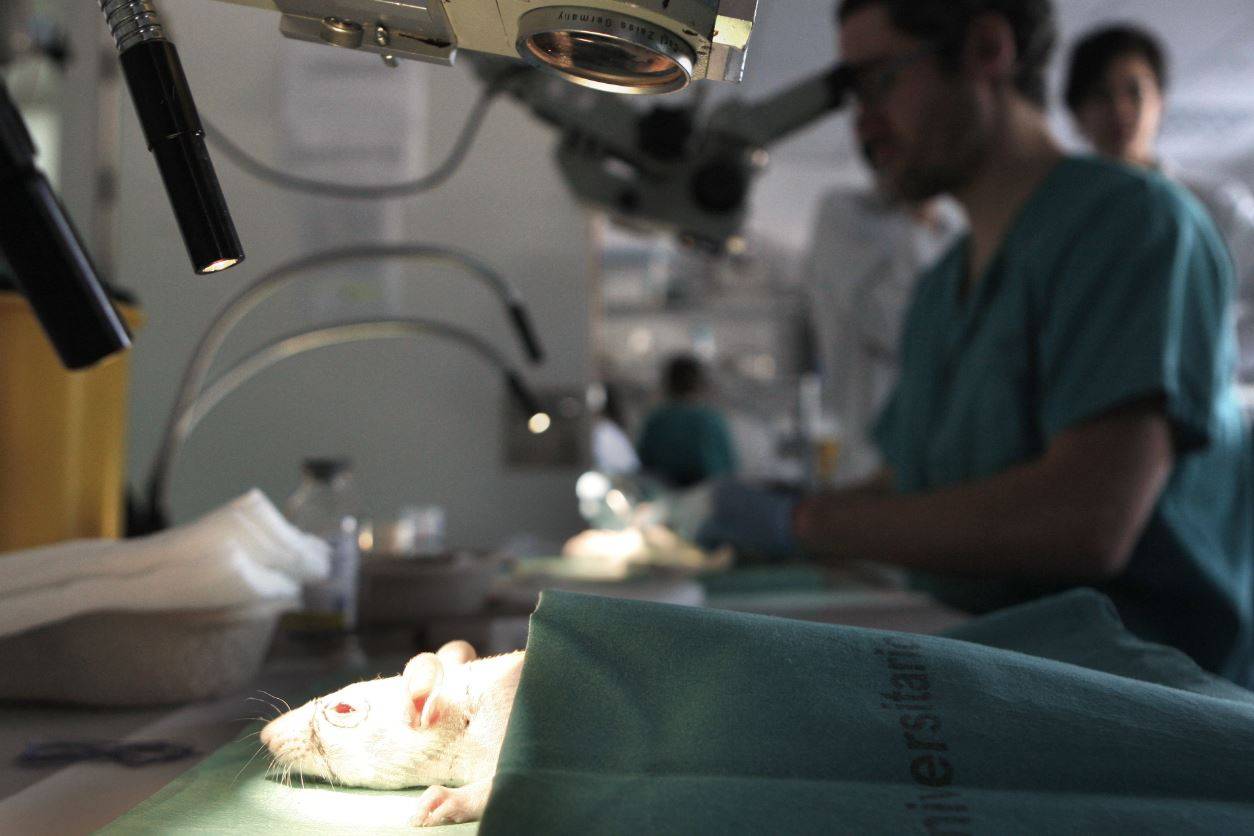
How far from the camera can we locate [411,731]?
319 millimetres

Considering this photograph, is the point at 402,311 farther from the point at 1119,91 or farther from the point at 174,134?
the point at 1119,91

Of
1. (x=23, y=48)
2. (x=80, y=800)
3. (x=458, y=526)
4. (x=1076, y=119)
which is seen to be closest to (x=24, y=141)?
(x=80, y=800)

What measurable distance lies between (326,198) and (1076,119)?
157 centimetres

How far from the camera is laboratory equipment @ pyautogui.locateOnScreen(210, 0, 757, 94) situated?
1.04 feet

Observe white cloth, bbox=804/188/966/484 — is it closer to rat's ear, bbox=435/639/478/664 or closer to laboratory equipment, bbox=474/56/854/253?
laboratory equipment, bbox=474/56/854/253

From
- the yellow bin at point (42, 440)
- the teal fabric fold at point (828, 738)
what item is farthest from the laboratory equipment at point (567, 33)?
the yellow bin at point (42, 440)

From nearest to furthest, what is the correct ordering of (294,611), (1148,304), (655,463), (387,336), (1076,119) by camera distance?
(294,611), (1148,304), (387,336), (1076,119), (655,463)

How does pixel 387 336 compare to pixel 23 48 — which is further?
pixel 387 336

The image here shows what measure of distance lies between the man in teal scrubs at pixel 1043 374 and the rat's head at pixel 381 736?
2.27ft

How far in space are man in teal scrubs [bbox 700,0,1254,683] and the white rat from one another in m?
0.68

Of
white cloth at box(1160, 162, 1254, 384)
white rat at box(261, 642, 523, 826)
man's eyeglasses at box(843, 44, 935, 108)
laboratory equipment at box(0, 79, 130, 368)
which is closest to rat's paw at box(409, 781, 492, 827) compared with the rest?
white rat at box(261, 642, 523, 826)

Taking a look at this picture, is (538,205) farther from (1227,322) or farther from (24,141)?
(24,141)

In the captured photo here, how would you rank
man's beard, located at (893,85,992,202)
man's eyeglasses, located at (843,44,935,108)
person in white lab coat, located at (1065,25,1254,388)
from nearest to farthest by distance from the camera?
1. man's eyeglasses, located at (843,44,935,108)
2. man's beard, located at (893,85,992,202)
3. person in white lab coat, located at (1065,25,1254,388)

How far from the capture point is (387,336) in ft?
4.97
